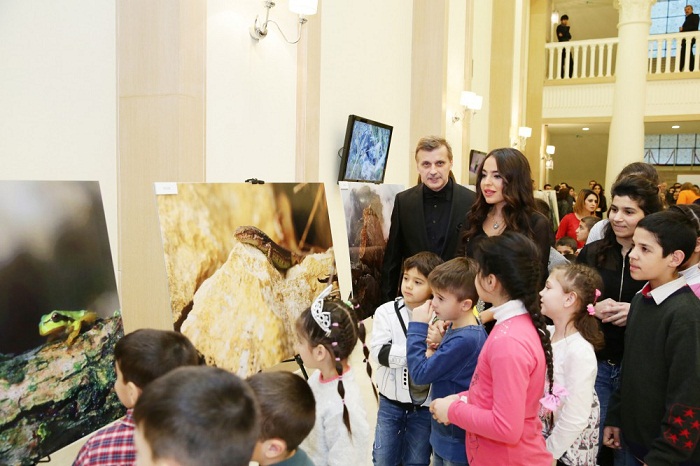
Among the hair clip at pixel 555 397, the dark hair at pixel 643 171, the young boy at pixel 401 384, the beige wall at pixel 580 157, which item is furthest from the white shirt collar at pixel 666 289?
the beige wall at pixel 580 157

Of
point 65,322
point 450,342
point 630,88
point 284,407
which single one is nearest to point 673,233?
point 450,342

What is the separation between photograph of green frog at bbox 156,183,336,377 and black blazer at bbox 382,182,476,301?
0.62 meters

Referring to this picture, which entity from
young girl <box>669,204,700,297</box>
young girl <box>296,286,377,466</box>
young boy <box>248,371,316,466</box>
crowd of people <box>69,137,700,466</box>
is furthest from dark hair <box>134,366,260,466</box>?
young girl <box>669,204,700,297</box>

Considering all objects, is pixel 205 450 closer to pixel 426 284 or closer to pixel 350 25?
pixel 426 284

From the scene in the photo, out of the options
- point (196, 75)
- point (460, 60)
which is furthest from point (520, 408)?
point (460, 60)

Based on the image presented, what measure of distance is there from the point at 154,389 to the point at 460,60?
408 inches

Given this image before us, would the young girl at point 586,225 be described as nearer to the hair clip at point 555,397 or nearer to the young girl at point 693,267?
the young girl at point 693,267

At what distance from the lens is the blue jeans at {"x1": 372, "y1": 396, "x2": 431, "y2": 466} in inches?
123

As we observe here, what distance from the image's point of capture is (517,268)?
225 centimetres

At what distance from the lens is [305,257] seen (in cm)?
441

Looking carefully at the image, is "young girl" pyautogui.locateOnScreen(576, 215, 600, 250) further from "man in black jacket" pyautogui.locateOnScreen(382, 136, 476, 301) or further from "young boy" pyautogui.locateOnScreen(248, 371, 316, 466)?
"young boy" pyautogui.locateOnScreen(248, 371, 316, 466)

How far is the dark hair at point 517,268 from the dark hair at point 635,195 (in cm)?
123

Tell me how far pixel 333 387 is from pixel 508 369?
71cm

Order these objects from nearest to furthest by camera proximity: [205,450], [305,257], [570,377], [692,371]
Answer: [205,450], [692,371], [570,377], [305,257]
